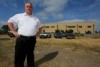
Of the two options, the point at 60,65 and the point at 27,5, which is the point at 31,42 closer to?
the point at 27,5

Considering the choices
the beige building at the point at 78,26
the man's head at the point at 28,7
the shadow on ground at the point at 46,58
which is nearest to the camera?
the man's head at the point at 28,7

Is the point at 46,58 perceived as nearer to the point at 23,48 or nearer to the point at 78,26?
the point at 23,48

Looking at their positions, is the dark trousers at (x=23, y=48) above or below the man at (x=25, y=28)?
below

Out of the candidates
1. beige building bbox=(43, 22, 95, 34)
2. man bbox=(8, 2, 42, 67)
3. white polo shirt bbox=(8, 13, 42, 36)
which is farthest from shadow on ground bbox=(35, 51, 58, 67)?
beige building bbox=(43, 22, 95, 34)

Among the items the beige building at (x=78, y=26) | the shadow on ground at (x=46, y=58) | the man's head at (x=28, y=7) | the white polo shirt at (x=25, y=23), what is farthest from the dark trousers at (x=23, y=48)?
the beige building at (x=78, y=26)

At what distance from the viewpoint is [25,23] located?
19.6 ft

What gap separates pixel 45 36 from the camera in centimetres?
4862

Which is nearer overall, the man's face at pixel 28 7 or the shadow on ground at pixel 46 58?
the man's face at pixel 28 7

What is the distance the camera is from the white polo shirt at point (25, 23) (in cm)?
598

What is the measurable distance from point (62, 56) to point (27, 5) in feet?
13.1

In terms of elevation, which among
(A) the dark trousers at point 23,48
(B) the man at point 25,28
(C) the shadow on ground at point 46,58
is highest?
(B) the man at point 25,28

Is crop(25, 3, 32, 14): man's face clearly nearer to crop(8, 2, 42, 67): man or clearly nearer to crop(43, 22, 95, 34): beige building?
crop(8, 2, 42, 67): man

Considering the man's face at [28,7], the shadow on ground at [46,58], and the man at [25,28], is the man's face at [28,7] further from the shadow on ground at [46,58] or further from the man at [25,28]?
the shadow on ground at [46,58]

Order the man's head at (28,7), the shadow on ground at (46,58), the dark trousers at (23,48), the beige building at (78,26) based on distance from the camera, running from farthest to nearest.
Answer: the beige building at (78,26), the shadow on ground at (46,58), the dark trousers at (23,48), the man's head at (28,7)
